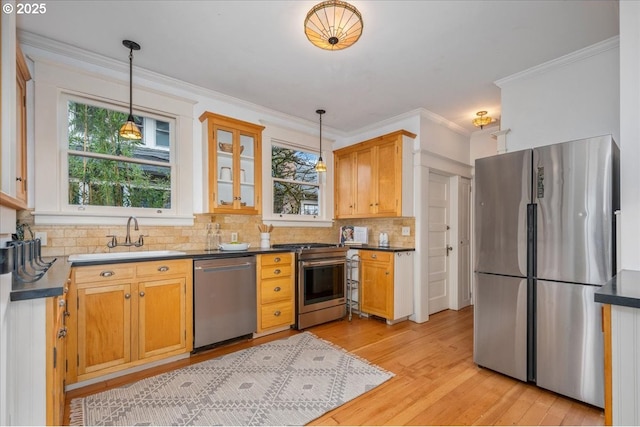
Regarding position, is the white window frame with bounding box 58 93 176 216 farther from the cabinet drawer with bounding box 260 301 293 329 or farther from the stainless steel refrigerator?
the stainless steel refrigerator

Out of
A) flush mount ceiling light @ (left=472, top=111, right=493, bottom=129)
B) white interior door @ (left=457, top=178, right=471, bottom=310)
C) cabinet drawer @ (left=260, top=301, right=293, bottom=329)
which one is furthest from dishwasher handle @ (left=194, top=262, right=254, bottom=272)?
flush mount ceiling light @ (left=472, top=111, right=493, bottom=129)

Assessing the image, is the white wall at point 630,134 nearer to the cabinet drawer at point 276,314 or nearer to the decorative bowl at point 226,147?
the cabinet drawer at point 276,314

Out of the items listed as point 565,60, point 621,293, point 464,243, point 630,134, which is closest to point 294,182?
point 464,243

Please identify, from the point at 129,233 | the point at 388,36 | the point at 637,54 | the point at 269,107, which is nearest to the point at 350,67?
the point at 388,36

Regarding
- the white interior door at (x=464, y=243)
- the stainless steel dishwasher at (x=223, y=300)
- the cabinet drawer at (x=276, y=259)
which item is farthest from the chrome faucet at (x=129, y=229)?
the white interior door at (x=464, y=243)

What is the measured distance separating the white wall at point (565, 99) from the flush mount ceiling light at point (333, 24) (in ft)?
6.75

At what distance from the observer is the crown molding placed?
2.56 meters

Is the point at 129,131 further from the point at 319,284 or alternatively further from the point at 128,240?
the point at 319,284

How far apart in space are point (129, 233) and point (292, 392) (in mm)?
2132

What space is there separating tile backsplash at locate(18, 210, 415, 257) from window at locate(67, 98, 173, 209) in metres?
0.27

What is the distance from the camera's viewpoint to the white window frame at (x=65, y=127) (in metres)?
2.61

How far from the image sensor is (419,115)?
13.4ft

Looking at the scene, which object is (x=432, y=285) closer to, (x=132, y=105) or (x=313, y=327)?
(x=313, y=327)

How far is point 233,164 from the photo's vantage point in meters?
3.62
